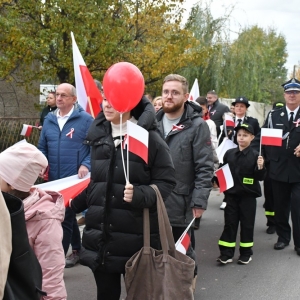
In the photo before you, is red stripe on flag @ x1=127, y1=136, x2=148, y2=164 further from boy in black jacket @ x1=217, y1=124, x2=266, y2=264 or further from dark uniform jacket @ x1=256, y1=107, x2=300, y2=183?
dark uniform jacket @ x1=256, y1=107, x2=300, y2=183

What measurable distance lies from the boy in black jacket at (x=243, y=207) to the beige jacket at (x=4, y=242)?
15.5 ft

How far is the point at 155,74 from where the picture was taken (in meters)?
12.5

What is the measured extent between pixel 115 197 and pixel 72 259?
281 centimetres

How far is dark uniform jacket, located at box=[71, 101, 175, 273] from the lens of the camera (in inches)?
139

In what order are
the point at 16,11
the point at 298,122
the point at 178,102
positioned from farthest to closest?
the point at 16,11 < the point at 298,122 < the point at 178,102

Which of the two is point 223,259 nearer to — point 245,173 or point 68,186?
point 245,173

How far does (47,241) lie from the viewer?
2838 mm

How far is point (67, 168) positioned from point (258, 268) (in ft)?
8.04

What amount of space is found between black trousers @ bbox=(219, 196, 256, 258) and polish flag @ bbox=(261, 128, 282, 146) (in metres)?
0.77

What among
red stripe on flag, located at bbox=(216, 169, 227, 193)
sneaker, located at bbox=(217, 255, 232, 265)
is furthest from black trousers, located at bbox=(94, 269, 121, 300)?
sneaker, located at bbox=(217, 255, 232, 265)

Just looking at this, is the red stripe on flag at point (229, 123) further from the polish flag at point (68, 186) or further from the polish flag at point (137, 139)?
the polish flag at point (137, 139)

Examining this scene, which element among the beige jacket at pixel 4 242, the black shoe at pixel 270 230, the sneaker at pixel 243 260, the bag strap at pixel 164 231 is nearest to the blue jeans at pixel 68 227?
the sneaker at pixel 243 260

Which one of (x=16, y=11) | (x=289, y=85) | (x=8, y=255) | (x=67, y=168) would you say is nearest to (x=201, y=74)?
(x=16, y=11)

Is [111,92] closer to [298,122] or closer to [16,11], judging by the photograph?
[298,122]
